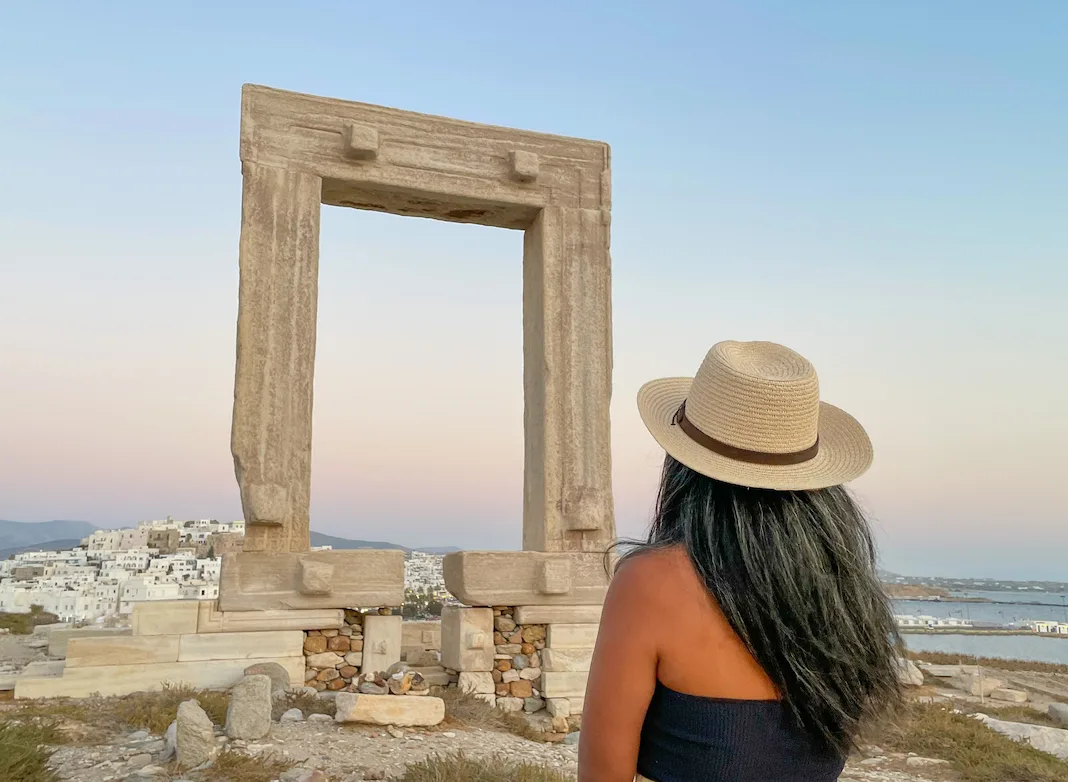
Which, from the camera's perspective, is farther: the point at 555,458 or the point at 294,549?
the point at 555,458

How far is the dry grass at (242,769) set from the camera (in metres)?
4.68

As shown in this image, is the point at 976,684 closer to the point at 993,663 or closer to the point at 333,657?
the point at 993,663

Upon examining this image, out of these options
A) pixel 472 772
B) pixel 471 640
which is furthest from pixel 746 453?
pixel 471 640

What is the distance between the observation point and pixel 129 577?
14227 mm

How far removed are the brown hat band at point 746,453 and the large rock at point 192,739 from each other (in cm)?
423

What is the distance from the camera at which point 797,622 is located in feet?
5.53

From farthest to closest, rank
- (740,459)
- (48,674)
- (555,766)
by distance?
1. (48,674)
2. (555,766)
3. (740,459)

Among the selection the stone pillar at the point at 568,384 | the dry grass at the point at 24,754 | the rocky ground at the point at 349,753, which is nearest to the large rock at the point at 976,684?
the rocky ground at the point at 349,753

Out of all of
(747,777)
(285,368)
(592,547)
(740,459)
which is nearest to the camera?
(747,777)

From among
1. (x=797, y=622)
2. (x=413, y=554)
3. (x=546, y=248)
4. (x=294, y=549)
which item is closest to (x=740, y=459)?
(x=797, y=622)

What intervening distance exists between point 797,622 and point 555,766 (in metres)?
4.32

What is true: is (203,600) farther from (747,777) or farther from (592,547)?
(747,777)

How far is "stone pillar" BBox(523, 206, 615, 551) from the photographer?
27.4 feet

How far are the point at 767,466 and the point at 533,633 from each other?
6629 millimetres
